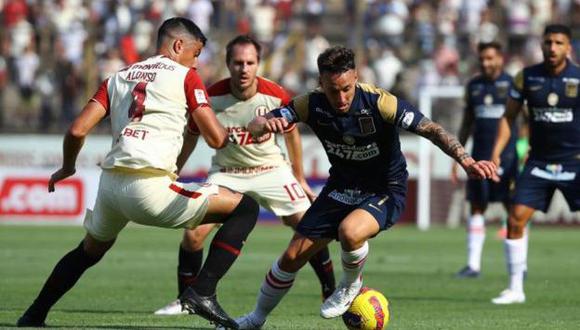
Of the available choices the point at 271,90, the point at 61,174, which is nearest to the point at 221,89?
the point at 271,90

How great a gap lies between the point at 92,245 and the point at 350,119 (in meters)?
2.30

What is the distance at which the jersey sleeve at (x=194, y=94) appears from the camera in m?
9.10

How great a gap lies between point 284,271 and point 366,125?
1.31 m

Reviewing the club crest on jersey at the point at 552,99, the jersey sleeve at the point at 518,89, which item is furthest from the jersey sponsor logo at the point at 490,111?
the club crest on jersey at the point at 552,99

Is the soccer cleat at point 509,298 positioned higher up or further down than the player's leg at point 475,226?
higher up

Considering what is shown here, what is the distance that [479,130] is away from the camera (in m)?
17.1

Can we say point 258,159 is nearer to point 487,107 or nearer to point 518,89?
point 518,89

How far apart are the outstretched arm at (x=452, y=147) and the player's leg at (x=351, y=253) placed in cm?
80

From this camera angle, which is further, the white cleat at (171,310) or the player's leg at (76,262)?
the white cleat at (171,310)

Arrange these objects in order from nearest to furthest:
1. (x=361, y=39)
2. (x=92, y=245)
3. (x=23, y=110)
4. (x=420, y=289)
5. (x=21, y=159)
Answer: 1. (x=92, y=245)
2. (x=420, y=289)
3. (x=21, y=159)
4. (x=23, y=110)
5. (x=361, y=39)

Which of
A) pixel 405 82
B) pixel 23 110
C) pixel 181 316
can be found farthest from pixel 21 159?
pixel 181 316

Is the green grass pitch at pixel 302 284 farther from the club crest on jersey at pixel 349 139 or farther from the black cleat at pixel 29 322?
the club crest on jersey at pixel 349 139

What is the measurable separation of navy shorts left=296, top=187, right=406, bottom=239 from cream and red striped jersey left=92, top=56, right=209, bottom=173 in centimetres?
118

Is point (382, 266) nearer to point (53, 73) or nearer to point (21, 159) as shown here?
point (21, 159)
